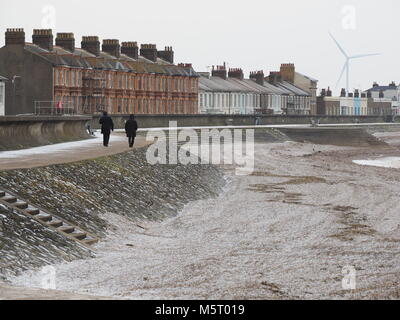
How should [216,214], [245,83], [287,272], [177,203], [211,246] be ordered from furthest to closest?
[245,83], [177,203], [216,214], [211,246], [287,272]

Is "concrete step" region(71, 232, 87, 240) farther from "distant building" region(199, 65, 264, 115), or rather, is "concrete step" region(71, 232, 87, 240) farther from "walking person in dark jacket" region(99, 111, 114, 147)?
"distant building" region(199, 65, 264, 115)

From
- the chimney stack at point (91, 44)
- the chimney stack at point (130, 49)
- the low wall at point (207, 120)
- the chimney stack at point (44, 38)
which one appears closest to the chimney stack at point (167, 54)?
the chimney stack at point (130, 49)

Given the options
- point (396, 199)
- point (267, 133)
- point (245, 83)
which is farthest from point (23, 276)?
point (245, 83)

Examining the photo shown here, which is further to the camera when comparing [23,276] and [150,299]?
[23,276]

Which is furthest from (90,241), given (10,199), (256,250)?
(256,250)

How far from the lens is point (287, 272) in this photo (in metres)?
22.6

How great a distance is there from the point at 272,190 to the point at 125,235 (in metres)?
15.1

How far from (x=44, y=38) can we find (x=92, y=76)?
6.76 meters

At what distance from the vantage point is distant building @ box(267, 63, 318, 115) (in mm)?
165375

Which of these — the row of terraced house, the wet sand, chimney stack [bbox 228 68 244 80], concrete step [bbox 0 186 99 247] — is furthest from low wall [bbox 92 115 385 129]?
concrete step [bbox 0 186 99 247]

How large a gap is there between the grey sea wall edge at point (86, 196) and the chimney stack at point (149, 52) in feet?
225
